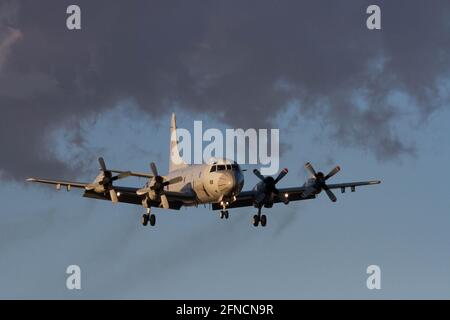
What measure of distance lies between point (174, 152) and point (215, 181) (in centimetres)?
2523

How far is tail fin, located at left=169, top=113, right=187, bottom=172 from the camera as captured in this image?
94.2 metres

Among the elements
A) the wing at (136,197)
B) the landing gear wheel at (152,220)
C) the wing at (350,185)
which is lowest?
the landing gear wheel at (152,220)

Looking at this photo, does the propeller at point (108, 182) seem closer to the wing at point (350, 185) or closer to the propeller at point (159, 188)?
the propeller at point (159, 188)

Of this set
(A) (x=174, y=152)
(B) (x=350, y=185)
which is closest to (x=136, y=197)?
(A) (x=174, y=152)

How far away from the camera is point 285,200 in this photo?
268ft

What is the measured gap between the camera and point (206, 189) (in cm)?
7625

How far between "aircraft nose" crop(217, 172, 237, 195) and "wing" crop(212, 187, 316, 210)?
6728 mm

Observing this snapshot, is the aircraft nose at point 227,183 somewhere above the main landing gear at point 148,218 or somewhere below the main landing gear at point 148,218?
above

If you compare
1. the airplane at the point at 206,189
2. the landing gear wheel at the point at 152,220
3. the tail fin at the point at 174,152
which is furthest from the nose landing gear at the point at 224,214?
the tail fin at the point at 174,152

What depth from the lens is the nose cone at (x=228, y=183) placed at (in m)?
74.1

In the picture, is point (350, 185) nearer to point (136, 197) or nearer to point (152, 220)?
point (152, 220)
